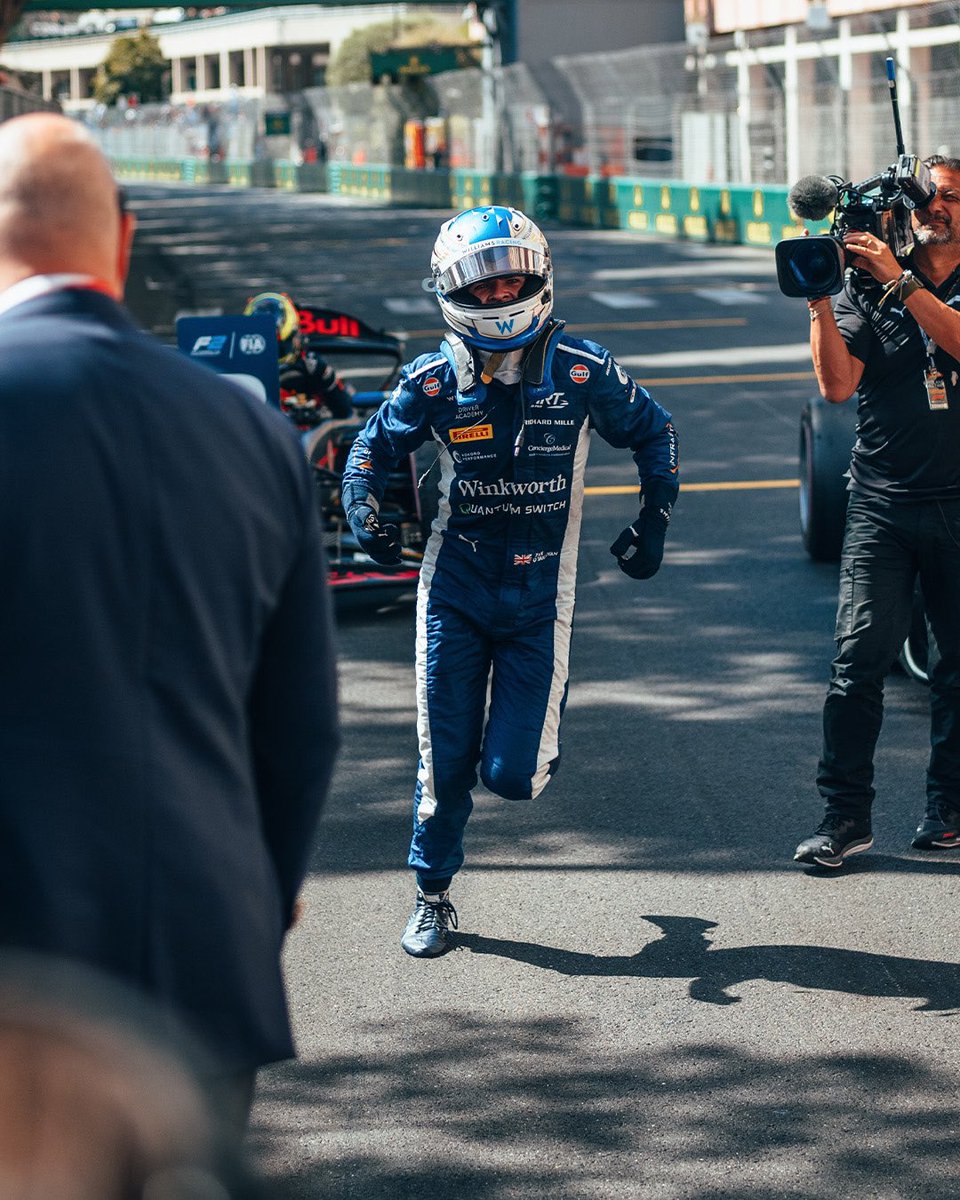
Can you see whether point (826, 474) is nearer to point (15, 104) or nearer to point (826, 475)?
point (826, 475)

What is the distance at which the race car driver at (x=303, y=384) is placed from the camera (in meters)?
9.38

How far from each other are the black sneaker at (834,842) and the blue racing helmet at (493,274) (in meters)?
1.72

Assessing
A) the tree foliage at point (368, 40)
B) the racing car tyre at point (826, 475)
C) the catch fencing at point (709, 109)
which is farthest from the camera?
the tree foliage at point (368, 40)

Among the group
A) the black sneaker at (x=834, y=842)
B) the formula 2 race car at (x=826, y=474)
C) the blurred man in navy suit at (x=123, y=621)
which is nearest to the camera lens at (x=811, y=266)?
the black sneaker at (x=834, y=842)

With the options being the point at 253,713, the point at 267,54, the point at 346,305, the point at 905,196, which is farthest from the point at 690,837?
the point at 267,54

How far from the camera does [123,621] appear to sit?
2293 mm

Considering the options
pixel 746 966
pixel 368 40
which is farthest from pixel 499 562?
pixel 368 40

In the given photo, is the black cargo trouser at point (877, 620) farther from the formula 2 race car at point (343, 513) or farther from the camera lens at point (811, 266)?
the formula 2 race car at point (343, 513)

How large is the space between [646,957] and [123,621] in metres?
2.97

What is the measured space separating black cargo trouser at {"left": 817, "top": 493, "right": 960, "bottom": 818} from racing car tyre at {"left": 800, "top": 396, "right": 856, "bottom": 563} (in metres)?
3.63

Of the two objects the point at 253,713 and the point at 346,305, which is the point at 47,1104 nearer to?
the point at 253,713

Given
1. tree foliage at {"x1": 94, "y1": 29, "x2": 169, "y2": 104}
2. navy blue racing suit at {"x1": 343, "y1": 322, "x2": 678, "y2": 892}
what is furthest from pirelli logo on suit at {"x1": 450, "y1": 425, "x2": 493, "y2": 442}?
tree foliage at {"x1": 94, "y1": 29, "x2": 169, "y2": 104}

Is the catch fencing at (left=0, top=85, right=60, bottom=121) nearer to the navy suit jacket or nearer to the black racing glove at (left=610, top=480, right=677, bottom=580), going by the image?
the black racing glove at (left=610, top=480, right=677, bottom=580)

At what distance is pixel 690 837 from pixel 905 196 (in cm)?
199
